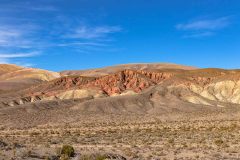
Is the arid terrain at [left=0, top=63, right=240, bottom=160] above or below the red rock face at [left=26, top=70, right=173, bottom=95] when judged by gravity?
below

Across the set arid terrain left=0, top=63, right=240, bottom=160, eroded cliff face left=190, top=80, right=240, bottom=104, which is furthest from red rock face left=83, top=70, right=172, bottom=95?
eroded cliff face left=190, top=80, right=240, bottom=104

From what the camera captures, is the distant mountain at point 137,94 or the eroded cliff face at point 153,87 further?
the eroded cliff face at point 153,87

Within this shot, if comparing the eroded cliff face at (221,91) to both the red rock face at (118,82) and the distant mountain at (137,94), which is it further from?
the red rock face at (118,82)

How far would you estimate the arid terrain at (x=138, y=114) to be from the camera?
118ft

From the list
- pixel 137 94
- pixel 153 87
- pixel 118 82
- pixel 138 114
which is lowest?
pixel 138 114

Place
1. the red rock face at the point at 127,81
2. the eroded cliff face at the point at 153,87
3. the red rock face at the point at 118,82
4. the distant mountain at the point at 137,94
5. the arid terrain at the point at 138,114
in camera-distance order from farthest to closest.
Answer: the red rock face at the point at 118,82
the red rock face at the point at 127,81
the eroded cliff face at the point at 153,87
the distant mountain at the point at 137,94
the arid terrain at the point at 138,114

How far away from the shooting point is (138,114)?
9994cm

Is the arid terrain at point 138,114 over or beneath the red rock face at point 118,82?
beneath

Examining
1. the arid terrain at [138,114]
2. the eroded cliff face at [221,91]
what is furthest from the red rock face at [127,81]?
the eroded cliff face at [221,91]

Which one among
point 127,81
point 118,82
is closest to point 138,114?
point 118,82

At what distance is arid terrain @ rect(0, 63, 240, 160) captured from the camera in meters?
35.9

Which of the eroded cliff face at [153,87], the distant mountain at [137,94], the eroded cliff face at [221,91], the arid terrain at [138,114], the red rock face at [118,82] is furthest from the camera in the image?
the red rock face at [118,82]

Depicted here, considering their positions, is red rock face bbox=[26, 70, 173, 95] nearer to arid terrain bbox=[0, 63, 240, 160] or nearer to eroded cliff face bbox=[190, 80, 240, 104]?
arid terrain bbox=[0, 63, 240, 160]

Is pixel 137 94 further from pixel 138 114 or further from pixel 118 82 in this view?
pixel 118 82
